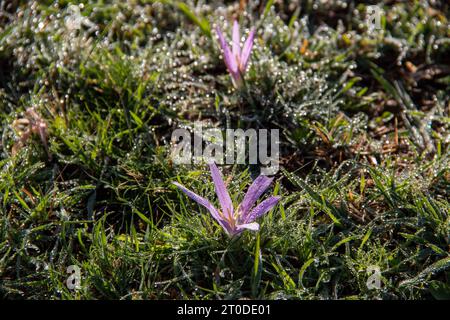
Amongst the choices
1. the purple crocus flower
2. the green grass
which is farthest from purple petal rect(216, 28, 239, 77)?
the purple crocus flower

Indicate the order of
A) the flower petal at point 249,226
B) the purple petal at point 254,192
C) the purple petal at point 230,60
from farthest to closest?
1. the purple petal at point 230,60
2. the purple petal at point 254,192
3. the flower petal at point 249,226

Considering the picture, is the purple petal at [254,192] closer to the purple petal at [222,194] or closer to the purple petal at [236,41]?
the purple petal at [222,194]

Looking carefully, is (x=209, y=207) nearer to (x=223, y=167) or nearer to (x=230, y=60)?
(x=223, y=167)

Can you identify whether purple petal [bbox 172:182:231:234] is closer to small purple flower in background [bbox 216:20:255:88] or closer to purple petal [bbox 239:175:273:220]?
purple petal [bbox 239:175:273:220]

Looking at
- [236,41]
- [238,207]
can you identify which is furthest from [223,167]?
[236,41]

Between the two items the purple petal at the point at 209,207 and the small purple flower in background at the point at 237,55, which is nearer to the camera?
the purple petal at the point at 209,207

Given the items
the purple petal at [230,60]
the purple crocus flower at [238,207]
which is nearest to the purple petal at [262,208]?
the purple crocus flower at [238,207]
